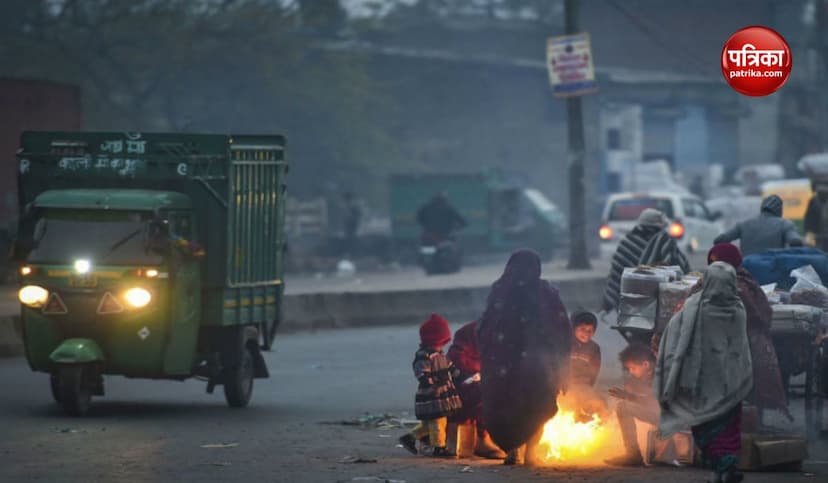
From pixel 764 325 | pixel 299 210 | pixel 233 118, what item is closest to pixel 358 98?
pixel 233 118

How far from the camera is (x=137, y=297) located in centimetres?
1370

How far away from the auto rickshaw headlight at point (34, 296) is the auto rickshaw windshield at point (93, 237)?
257mm

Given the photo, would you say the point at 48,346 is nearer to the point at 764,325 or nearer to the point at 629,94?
the point at 764,325

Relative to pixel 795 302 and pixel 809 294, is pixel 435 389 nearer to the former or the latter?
pixel 795 302

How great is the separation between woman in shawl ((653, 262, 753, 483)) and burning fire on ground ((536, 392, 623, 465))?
179 cm

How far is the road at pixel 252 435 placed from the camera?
10305 millimetres

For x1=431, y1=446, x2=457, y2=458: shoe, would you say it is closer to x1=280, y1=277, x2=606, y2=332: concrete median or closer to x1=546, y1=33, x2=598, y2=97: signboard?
x1=280, y1=277, x2=606, y2=332: concrete median

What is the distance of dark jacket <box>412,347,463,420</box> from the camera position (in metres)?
11.3

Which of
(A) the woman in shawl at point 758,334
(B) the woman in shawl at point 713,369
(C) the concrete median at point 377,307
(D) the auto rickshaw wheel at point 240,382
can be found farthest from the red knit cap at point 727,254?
(C) the concrete median at point 377,307

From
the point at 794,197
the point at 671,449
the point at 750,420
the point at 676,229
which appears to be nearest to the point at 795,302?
the point at 750,420

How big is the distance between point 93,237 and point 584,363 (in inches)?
180

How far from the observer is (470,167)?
65125mm

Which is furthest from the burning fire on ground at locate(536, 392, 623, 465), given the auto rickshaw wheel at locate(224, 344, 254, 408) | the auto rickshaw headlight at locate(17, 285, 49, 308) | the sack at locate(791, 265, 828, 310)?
the auto rickshaw headlight at locate(17, 285, 49, 308)

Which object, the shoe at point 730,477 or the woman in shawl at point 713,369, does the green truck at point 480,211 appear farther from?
the shoe at point 730,477
